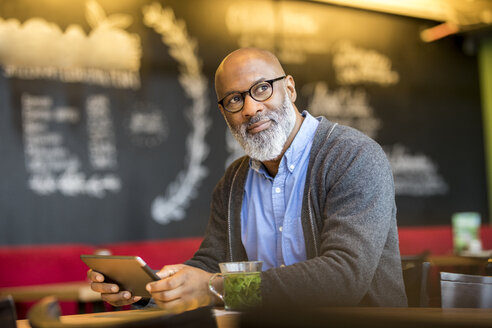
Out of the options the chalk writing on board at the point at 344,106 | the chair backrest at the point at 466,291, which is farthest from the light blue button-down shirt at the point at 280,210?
the chalk writing on board at the point at 344,106

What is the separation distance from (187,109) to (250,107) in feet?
8.89

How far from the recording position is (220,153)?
4.92 m

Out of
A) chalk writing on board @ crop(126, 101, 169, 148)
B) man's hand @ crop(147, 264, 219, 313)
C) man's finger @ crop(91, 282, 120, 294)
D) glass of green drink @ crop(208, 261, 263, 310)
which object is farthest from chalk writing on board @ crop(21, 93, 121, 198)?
glass of green drink @ crop(208, 261, 263, 310)

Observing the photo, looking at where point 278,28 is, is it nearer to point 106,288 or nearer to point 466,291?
point 106,288

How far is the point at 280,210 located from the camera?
2080 millimetres

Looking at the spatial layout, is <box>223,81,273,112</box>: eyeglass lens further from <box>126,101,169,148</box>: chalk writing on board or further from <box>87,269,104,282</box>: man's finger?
<box>126,101,169,148</box>: chalk writing on board

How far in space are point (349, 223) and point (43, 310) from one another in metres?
0.98

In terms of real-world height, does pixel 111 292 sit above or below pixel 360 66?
below

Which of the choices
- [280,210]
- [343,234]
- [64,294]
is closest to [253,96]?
[280,210]

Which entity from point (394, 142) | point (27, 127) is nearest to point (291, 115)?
point (27, 127)

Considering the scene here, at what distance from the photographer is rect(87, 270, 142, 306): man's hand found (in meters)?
1.81

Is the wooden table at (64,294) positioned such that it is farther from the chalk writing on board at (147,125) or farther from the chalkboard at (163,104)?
the chalk writing on board at (147,125)

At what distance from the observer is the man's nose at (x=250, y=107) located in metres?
2.11

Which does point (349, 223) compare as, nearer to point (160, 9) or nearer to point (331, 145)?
point (331, 145)
